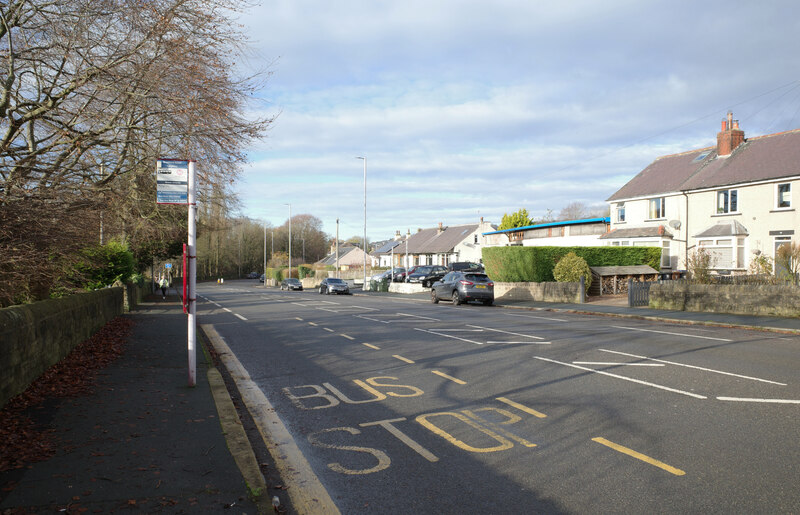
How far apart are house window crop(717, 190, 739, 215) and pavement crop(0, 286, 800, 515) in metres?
33.2

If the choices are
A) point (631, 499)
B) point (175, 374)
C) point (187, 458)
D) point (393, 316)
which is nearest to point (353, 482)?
point (187, 458)

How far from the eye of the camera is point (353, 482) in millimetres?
4871

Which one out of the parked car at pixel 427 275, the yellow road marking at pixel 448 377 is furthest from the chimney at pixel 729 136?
the yellow road marking at pixel 448 377

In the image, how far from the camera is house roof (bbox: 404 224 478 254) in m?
75.7

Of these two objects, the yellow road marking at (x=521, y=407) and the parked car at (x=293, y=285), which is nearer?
the yellow road marking at (x=521, y=407)

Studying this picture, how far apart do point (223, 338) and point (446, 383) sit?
869 cm

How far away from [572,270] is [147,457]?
26214 mm

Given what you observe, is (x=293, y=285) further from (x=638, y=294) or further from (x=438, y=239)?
(x=638, y=294)

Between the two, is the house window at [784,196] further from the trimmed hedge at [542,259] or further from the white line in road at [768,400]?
the white line in road at [768,400]

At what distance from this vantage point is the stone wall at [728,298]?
1933 centimetres

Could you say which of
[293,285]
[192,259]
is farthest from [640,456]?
[293,285]

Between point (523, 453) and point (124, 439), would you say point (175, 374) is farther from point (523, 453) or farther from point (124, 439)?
point (523, 453)

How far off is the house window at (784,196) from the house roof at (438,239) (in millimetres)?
45846

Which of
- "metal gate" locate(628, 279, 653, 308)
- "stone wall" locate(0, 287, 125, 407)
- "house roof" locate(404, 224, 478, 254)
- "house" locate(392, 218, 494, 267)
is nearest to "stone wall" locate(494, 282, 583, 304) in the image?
"metal gate" locate(628, 279, 653, 308)
